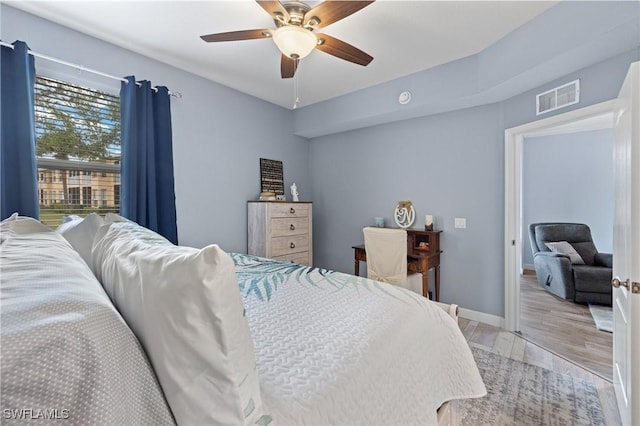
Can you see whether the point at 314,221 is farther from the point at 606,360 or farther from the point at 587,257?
the point at 587,257

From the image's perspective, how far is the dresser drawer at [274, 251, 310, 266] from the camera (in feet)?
11.3

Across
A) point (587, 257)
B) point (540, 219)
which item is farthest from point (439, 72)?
point (540, 219)

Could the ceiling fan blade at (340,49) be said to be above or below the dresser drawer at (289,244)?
above

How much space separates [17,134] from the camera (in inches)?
75.6

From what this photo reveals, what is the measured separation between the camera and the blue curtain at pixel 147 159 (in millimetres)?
2443

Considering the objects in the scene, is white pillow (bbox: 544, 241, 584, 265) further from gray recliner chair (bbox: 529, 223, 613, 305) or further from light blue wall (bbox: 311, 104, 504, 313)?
light blue wall (bbox: 311, 104, 504, 313)

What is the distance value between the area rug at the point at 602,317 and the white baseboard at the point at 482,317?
0.96m

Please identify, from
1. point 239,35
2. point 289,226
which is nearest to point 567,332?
point 289,226

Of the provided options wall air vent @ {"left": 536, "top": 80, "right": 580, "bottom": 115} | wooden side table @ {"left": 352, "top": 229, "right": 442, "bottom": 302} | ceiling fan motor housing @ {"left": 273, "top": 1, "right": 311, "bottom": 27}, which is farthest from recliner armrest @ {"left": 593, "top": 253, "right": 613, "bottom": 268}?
ceiling fan motor housing @ {"left": 273, "top": 1, "right": 311, "bottom": 27}

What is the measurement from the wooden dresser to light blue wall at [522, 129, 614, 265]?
177 inches

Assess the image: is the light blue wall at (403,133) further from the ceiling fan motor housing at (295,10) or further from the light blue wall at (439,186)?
the ceiling fan motor housing at (295,10)

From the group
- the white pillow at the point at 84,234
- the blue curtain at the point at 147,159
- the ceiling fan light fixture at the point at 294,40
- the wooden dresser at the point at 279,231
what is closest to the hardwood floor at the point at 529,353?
A: the wooden dresser at the point at 279,231

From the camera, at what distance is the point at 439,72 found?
2898 mm

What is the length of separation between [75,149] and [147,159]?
19.7 inches
